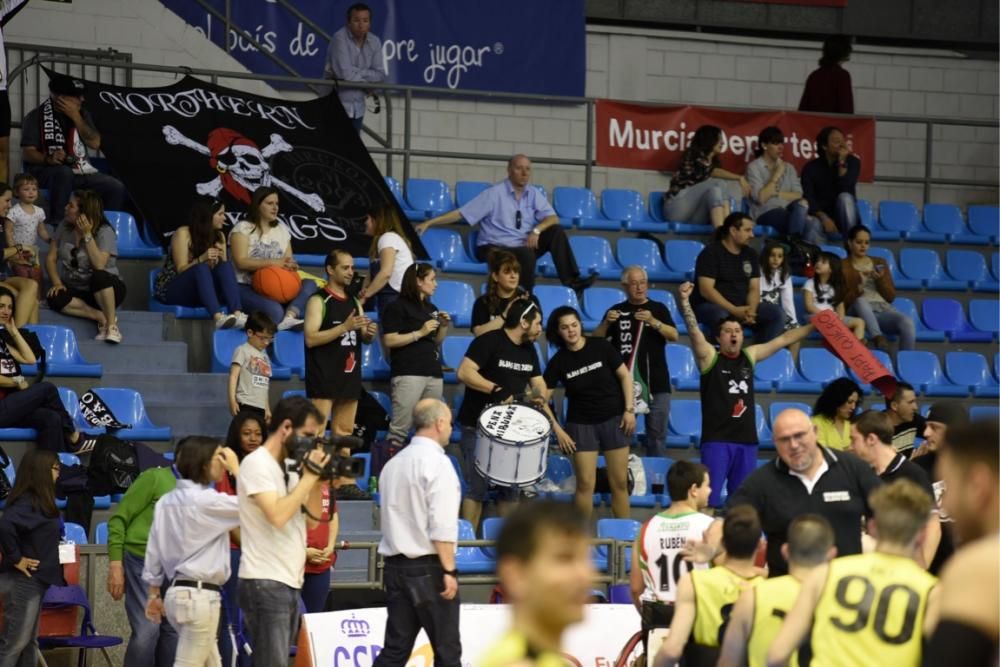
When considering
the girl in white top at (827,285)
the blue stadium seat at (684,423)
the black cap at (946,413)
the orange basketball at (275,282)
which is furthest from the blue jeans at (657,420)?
the black cap at (946,413)

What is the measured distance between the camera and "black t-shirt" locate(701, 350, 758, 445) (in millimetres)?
12344

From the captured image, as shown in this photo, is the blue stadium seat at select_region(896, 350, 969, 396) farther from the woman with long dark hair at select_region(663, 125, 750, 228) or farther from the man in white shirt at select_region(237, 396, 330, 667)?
the man in white shirt at select_region(237, 396, 330, 667)

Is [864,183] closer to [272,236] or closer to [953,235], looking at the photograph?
[953,235]

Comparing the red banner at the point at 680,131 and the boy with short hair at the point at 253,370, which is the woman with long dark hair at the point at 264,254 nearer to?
the boy with short hair at the point at 253,370

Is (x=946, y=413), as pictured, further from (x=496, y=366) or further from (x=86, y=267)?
(x=86, y=267)

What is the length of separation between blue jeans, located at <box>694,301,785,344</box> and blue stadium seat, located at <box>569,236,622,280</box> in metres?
1.22

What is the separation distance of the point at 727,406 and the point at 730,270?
2032mm

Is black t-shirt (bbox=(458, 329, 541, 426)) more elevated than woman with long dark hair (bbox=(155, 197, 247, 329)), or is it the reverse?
woman with long dark hair (bbox=(155, 197, 247, 329))

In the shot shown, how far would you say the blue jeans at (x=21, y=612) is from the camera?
920 centimetres

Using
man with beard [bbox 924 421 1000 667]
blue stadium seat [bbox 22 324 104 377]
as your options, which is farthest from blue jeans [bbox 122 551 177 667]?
man with beard [bbox 924 421 1000 667]

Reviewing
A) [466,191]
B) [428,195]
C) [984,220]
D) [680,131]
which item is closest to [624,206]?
[680,131]

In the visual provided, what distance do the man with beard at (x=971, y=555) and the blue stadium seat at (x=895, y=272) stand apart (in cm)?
1212

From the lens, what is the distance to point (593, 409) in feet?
39.8

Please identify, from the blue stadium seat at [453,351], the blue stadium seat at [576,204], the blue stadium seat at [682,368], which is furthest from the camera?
the blue stadium seat at [576,204]
